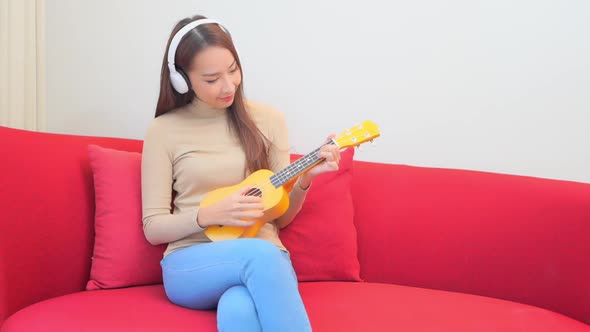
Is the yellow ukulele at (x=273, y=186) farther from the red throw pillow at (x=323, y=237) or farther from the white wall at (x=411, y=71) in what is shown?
the white wall at (x=411, y=71)

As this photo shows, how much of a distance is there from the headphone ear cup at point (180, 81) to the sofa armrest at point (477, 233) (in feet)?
1.82

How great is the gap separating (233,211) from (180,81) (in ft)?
1.17

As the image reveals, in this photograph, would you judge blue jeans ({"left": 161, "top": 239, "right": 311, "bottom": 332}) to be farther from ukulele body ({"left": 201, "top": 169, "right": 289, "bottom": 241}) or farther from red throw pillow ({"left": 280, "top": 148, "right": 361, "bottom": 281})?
red throw pillow ({"left": 280, "top": 148, "right": 361, "bottom": 281})

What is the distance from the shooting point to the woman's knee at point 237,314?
4.56 ft

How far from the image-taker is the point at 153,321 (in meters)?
1.47

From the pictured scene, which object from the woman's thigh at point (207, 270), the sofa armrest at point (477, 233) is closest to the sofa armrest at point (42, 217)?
the woman's thigh at point (207, 270)

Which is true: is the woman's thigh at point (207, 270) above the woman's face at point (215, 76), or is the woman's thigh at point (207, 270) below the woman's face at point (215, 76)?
below

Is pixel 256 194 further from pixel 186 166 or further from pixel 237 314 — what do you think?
Answer: pixel 237 314

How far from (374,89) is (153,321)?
1.10 meters

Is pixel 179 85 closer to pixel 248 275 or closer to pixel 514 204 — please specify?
pixel 248 275

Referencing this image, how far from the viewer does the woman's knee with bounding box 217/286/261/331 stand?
139 centimetres

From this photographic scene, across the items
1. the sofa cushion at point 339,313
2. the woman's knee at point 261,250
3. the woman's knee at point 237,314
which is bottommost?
the sofa cushion at point 339,313

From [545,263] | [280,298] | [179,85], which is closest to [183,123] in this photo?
[179,85]

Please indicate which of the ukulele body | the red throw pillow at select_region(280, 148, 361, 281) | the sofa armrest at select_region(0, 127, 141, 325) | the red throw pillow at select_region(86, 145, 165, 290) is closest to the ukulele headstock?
the ukulele body
